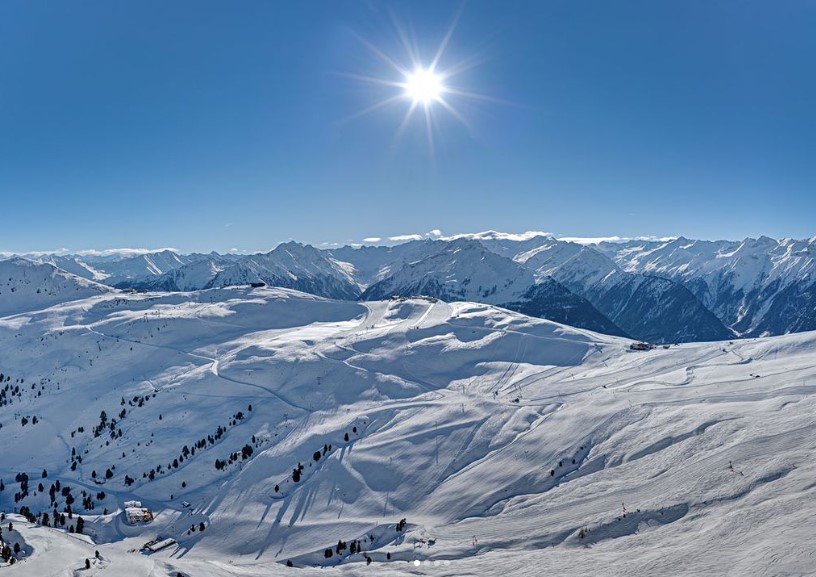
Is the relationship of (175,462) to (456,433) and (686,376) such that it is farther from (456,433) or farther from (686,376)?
(686,376)

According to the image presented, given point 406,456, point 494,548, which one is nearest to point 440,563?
Result: point 494,548

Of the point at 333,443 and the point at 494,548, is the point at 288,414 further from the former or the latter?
the point at 494,548

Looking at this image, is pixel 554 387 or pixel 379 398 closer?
pixel 554 387

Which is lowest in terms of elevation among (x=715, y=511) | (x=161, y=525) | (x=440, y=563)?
(x=161, y=525)

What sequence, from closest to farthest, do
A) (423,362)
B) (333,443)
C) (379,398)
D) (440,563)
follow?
(440,563) → (333,443) → (379,398) → (423,362)

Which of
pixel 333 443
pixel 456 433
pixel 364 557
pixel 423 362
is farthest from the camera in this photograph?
pixel 423 362

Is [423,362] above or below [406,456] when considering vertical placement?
above

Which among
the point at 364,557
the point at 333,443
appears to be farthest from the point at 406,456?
the point at 364,557
